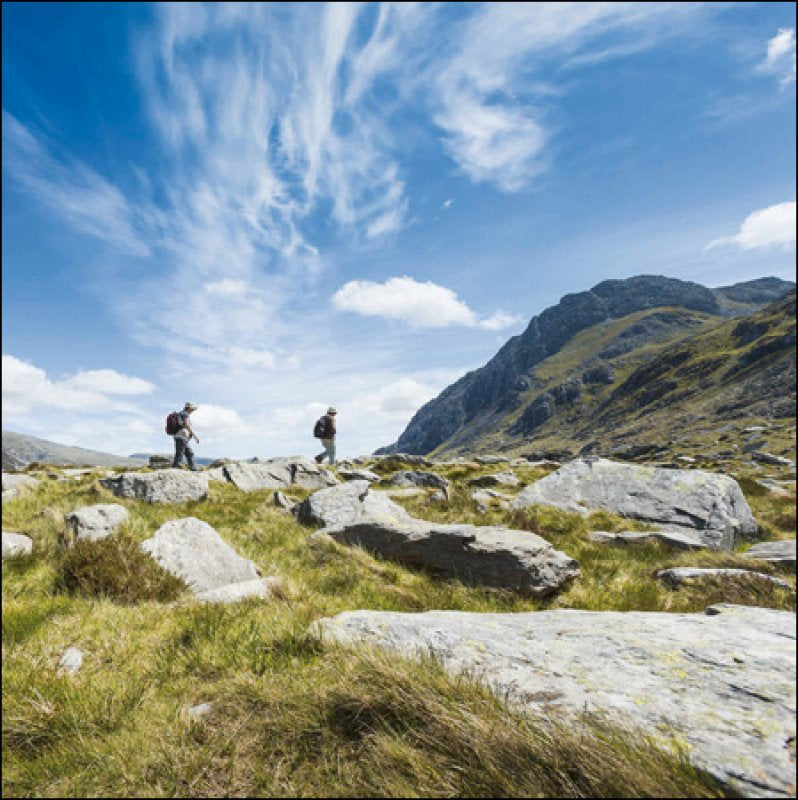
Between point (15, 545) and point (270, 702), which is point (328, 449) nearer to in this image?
point (15, 545)

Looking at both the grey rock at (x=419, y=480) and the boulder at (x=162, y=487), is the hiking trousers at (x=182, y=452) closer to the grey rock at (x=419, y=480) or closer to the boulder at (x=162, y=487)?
the boulder at (x=162, y=487)

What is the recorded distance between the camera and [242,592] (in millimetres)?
6160

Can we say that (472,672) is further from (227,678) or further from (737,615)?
(737,615)

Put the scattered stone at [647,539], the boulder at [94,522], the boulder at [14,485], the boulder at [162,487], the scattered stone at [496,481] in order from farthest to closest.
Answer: the scattered stone at [496,481] < the boulder at [14,485] < the boulder at [162,487] < the scattered stone at [647,539] < the boulder at [94,522]

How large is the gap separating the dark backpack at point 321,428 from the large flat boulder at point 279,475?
316 centimetres

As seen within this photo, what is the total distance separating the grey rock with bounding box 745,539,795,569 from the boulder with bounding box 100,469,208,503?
14641 millimetres

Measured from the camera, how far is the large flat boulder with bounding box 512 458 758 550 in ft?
42.6

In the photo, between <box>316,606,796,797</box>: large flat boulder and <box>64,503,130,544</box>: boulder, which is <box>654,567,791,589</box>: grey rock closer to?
<box>316,606,796,797</box>: large flat boulder

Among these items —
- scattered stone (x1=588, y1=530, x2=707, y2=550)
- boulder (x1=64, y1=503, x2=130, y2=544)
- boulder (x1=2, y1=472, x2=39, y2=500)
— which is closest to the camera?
boulder (x1=64, y1=503, x2=130, y2=544)

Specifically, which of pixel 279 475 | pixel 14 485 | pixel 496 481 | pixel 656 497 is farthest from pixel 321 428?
pixel 656 497

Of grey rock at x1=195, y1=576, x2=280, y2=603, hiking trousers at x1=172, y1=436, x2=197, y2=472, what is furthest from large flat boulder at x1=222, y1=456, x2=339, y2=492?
grey rock at x1=195, y1=576, x2=280, y2=603

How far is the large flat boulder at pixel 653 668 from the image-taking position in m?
2.07

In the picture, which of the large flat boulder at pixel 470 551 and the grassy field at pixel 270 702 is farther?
the large flat boulder at pixel 470 551

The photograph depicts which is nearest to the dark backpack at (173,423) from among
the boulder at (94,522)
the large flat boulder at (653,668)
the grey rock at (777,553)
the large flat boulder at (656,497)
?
the boulder at (94,522)
